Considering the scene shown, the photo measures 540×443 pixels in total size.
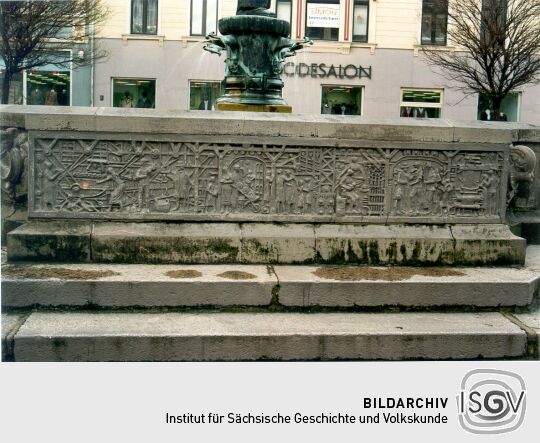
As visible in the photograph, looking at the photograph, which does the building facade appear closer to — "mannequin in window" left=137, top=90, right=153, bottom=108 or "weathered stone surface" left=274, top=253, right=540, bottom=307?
"mannequin in window" left=137, top=90, right=153, bottom=108

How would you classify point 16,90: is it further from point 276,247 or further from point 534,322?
point 534,322

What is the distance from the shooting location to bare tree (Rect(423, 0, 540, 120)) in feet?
71.7

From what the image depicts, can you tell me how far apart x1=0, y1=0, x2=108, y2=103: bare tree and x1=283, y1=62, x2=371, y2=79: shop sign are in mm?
7440

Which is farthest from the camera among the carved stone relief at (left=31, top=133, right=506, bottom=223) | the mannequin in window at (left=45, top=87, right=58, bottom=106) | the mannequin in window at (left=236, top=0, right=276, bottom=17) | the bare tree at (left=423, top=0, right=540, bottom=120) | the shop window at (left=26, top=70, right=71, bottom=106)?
the mannequin in window at (left=45, top=87, right=58, bottom=106)

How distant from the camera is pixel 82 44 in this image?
24359mm

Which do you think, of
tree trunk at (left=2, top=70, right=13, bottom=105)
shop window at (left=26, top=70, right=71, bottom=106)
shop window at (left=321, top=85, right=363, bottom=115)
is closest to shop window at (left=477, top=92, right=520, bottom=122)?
shop window at (left=321, top=85, right=363, bottom=115)

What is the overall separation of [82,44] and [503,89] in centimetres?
1443

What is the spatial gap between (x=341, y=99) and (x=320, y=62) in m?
1.68

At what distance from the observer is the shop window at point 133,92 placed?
26812 millimetres

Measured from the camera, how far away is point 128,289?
549cm

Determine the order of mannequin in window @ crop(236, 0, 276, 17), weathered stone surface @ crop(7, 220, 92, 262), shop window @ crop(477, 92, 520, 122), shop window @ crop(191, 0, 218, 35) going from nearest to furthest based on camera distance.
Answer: weathered stone surface @ crop(7, 220, 92, 262) < mannequin in window @ crop(236, 0, 276, 17) < shop window @ crop(191, 0, 218, 35) < shop window @ crop(477, 92, 520, 122)

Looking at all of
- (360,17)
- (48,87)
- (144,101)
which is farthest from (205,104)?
(360,17)

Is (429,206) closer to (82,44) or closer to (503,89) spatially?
(503,89)
